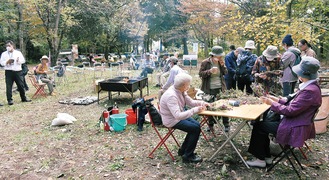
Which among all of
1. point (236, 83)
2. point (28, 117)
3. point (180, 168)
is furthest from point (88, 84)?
point (180, 168)

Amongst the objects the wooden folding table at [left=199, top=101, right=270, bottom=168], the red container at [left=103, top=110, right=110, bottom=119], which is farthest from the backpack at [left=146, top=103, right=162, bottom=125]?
the red container at [left=103, top=110, right=110, bottom=119]

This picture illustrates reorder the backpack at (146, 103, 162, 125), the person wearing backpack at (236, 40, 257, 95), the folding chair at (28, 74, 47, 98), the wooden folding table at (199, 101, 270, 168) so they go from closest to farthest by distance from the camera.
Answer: the wooden folding table at (199, 101, 270, 168) < the backpack at (146, 103, 162, 125) < the person wearing backpack at (236, 40, 257, 95) < the folding chair at (28, 74, 47, 98)

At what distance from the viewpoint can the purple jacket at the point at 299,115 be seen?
2811 mm

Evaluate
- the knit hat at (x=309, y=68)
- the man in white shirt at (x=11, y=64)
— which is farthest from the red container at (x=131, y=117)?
the man in white shirt at (x=11, y=64)

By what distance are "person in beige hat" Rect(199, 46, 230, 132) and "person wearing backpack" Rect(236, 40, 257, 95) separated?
104 cm

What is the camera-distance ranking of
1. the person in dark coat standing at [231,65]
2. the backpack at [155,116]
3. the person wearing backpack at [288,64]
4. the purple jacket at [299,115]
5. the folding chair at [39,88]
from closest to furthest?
the purple jacket at [299,115], the backpack at [155,116], the person wearing backpack at [288,64], the person in dark coat standing at [231,65], the folding chair at [39,88]

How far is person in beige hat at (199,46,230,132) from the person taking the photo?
452 cm

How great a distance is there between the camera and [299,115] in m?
2.89

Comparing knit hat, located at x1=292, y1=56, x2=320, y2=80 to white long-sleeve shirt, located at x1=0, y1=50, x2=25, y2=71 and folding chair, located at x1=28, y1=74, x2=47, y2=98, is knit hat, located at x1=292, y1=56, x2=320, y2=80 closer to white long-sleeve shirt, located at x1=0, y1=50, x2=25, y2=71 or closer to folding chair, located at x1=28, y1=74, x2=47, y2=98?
white long-sleeve shirt, located at x1=0, y1=50, x2=25, y2=71

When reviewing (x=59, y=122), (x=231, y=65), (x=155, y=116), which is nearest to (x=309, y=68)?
(x=155, y=116)

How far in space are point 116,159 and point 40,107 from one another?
14.6 ft

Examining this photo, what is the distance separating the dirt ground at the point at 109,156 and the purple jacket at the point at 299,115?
619 mm

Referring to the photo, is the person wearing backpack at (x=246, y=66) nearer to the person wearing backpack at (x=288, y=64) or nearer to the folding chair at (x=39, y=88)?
the person wearing backpack at (x=288, y=64)

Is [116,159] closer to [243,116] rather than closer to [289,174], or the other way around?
[243,116]
